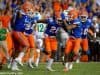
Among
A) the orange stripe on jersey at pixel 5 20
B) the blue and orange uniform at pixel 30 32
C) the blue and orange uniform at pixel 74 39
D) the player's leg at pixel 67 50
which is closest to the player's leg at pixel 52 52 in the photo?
the player's leg at pixel 67 50

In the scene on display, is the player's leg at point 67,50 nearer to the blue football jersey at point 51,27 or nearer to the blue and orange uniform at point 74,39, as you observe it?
the blue and orange uniform at point 74,39

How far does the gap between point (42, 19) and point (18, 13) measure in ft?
8.40

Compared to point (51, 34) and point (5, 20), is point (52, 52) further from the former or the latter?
point (5, 20)

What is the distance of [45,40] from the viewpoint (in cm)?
1516

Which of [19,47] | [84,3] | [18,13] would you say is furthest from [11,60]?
[84,3]

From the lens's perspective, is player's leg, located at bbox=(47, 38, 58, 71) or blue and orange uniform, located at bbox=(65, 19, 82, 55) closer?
blue and orange uniform, located at bbox=(65, 19, 82, 55)

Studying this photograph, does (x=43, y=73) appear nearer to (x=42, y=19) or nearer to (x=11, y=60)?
(x=11, y=60)

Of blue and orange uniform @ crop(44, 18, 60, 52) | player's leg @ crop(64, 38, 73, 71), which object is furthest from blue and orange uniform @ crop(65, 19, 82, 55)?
blue and orange uniform @ crop(44, 18, 60, 52)

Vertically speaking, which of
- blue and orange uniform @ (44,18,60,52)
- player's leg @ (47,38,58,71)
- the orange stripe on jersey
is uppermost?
the orange stripe on jersey

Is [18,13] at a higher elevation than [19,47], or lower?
higher

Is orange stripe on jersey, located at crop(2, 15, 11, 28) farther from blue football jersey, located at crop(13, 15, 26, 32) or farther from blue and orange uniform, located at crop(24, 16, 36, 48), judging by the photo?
blue football jersey, located at crop(13, 15, 26, 32)

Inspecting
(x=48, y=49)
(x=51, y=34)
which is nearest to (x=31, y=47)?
(x=48, y=49)

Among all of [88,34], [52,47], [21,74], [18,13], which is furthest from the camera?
[88,34]

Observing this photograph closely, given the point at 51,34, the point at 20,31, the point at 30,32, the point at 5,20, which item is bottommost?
the point at 51,34
